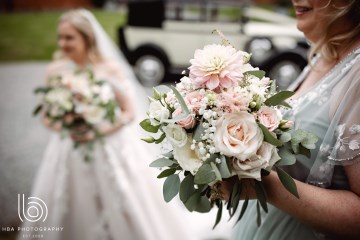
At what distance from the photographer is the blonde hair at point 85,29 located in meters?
3.40

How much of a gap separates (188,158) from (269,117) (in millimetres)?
293

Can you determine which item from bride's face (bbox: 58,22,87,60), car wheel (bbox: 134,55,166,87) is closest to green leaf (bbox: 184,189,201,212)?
bride's face (bbox: 58,22,87,60)

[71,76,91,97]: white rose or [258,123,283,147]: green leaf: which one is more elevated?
[258,123,283,147]: green leaf

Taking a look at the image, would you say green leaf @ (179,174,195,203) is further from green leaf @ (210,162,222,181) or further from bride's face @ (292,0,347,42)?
bride's face @ (292,0,347,42)

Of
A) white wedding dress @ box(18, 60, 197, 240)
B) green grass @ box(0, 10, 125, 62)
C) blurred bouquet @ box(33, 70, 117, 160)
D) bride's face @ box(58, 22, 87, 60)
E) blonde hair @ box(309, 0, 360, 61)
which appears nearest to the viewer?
blonde hair @ box(309, 0, 360, 61)

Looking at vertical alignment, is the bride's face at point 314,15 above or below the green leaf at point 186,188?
above

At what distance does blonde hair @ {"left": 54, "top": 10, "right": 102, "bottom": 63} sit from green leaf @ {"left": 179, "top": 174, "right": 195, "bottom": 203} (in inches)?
101

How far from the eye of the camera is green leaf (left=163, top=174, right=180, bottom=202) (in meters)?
1.28

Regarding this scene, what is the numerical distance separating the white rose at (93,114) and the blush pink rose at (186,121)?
1.96 meters

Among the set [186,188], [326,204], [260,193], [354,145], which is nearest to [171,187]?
[186,188]

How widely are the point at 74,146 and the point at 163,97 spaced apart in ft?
6.52

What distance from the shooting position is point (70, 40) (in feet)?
11.1

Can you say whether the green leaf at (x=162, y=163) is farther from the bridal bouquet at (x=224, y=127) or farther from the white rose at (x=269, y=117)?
the white rose at (x=269, y=117)

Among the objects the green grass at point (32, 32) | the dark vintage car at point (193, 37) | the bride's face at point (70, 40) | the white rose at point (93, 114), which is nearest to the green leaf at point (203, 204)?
the white rose at point (93, 114)
